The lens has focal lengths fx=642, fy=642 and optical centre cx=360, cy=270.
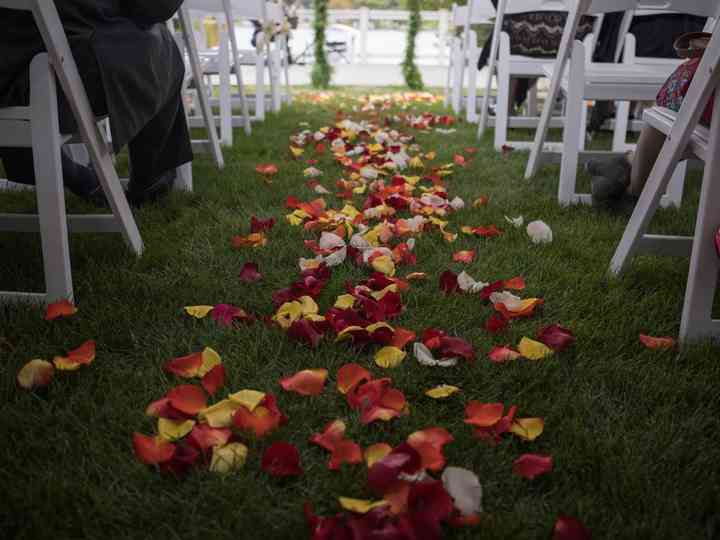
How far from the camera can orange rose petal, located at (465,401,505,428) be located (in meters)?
1.15

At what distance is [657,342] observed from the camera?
1479 millimetres

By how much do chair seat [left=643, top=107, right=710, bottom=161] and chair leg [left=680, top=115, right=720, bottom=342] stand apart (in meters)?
0.08

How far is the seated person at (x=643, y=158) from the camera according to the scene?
1.71 metres

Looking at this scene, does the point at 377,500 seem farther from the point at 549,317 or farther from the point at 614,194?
the point at 614,194

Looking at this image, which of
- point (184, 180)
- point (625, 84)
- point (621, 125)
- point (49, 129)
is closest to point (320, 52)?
point (621, 125)

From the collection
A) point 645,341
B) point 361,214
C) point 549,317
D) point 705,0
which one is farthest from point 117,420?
point 705,0

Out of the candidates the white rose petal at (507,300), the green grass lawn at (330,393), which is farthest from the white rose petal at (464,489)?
the white rose petal at (507,300)

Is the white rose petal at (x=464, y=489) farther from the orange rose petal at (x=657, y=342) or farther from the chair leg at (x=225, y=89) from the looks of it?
the chair leg at (x=225, y=89)

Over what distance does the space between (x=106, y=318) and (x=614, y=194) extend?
1834mm

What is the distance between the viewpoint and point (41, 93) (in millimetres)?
1539

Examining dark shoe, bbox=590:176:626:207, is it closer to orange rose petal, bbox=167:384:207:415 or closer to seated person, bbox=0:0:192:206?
seated person, bbox=0:0:192:206

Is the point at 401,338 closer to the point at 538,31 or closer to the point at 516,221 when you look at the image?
the point at 516,221

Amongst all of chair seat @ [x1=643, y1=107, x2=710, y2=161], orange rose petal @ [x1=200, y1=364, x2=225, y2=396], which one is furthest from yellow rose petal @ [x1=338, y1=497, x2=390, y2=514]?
chair seat @ [x1=643, y1=107, x2=710, y2=161]

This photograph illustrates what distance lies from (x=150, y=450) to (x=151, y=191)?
172 centimetres
